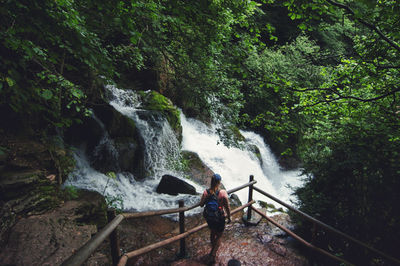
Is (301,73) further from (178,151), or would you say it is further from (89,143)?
(89,143)

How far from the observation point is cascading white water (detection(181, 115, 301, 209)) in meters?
10.6

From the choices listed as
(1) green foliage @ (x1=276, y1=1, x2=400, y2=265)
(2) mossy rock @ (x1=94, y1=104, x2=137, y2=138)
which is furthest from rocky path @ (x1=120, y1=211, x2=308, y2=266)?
(2) mossy rock @ (x1=94, y1=104, x2=137, y2=138)

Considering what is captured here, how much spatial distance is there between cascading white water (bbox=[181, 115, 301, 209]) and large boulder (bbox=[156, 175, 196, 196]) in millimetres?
2790

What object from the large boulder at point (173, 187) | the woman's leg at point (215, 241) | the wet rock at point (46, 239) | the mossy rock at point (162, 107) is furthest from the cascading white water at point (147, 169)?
the woman's leg at point (215, 241)

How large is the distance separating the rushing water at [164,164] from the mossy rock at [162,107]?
0.42 metres

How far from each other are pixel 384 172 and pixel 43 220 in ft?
20.0

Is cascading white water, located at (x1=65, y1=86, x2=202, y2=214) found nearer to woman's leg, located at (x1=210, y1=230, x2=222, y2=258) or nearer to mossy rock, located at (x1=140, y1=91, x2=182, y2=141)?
mossy rock, located at (x1=140, y1=91, x2=182, y2=141)

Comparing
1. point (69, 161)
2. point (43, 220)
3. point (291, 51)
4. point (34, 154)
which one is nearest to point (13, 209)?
point (43, 220)

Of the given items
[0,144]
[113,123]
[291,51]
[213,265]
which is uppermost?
[291,51]

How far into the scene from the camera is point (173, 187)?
7.72 metres

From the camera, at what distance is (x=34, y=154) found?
5102 millimetres

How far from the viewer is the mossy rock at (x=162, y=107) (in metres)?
10.0

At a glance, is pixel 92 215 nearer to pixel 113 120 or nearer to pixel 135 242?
pixel 135 242

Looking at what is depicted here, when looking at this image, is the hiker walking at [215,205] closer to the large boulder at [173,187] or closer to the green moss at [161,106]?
the large boulder at [173,187]
